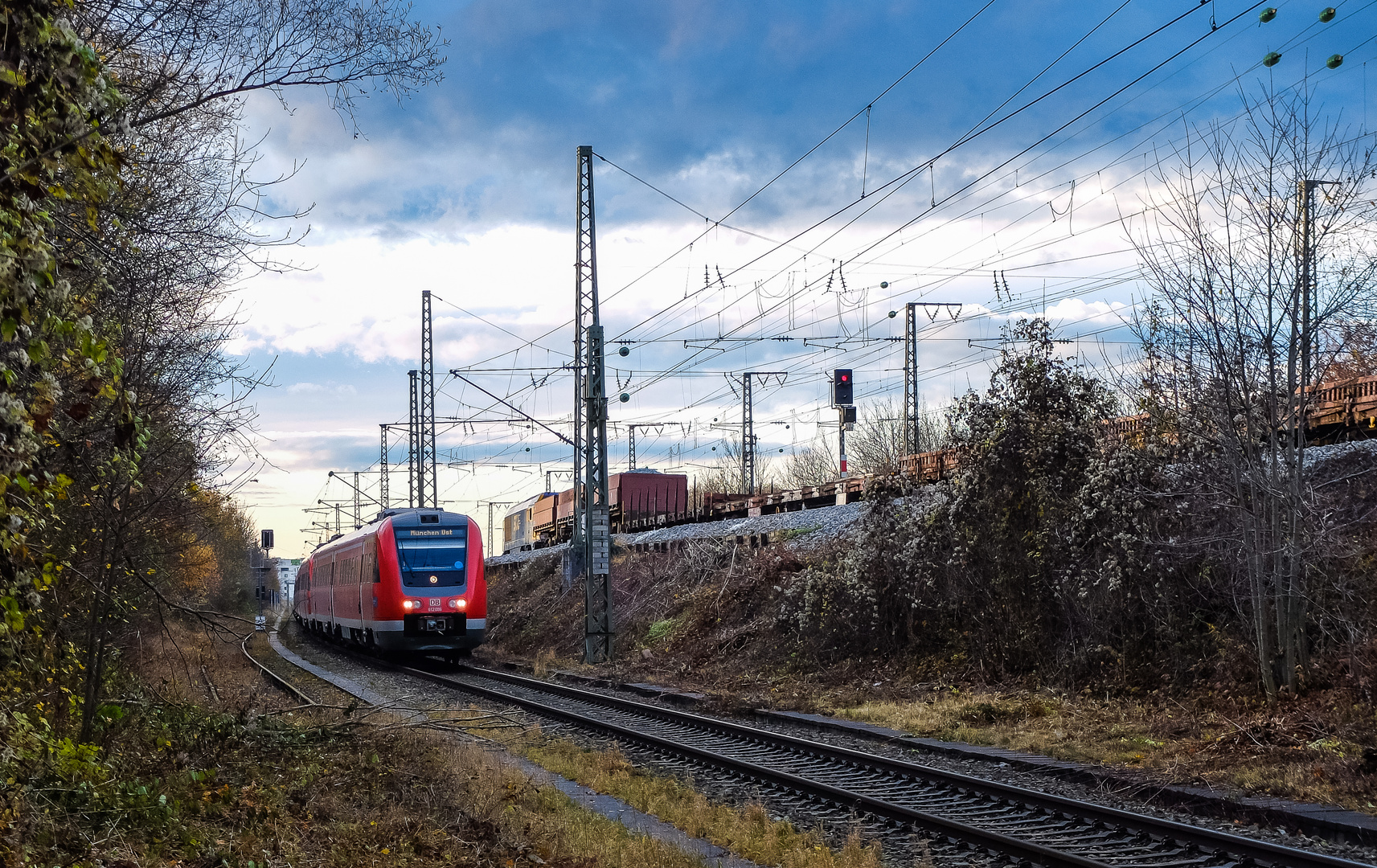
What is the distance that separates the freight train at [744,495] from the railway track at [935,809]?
613cm

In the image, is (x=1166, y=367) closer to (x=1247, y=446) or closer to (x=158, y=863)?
(x=1247, y=446)

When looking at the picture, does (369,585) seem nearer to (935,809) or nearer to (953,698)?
(953,698)

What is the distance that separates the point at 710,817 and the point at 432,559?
1715 centimetres

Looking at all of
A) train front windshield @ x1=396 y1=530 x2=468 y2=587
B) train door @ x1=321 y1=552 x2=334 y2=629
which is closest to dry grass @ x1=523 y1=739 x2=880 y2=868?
train front windshield @ x1=396 y1=530 x2=468 y2=587

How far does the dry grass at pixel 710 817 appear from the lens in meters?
7.57

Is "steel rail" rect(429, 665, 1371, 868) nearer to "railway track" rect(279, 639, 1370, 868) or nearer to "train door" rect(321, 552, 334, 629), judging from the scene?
"railway track" rect(279, 639, 1370, 868)

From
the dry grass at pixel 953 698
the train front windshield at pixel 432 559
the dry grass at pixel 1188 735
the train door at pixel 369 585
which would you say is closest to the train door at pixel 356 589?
the train door at pixel 369 585

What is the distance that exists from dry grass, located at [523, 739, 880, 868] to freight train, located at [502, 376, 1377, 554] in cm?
794

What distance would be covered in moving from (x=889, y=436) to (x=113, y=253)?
146ft

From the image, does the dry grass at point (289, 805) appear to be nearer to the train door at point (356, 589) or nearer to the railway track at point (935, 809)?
the railway track at point (935, 809)

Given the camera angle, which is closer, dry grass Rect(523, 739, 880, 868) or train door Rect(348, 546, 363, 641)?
dry grass Rect(523, 739, 880, 868)

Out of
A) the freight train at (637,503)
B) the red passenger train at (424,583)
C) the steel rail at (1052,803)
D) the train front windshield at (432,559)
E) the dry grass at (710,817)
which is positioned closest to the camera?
the steel rail at (1052,803)

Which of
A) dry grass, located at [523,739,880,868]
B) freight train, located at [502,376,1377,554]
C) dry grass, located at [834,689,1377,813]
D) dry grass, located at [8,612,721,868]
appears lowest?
dry grass, located at [523,739,880,868]

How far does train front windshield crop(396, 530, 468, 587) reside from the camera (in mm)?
24750
